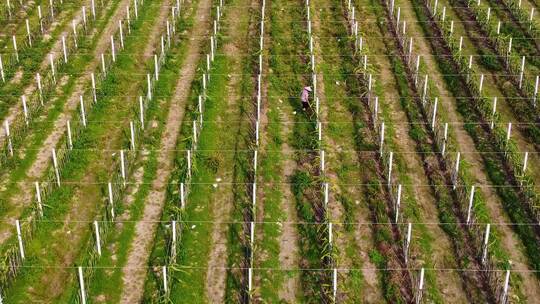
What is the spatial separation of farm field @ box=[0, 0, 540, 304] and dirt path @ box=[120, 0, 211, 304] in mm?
62

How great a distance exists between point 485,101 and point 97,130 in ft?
44.0

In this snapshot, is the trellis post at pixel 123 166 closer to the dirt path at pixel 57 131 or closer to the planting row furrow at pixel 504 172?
the dirt path at pixel 57 131

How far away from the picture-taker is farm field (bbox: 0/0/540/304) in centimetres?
1781

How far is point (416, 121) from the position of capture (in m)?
25.2

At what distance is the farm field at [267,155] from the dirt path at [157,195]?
62 mm

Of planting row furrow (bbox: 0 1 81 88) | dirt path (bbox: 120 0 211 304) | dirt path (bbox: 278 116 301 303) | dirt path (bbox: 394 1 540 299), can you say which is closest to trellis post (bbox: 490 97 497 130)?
dirt path (bbox: 394 1 540 299)

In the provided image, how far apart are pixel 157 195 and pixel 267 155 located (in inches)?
154

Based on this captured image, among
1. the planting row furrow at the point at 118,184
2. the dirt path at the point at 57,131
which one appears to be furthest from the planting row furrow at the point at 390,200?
the dirt path at the point at 57,131

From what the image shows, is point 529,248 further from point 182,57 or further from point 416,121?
point 182,57

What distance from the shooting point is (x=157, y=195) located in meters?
20.8

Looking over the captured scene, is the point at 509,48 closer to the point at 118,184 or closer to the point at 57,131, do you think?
the point at 118,184

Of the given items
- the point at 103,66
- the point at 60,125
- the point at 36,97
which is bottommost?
the point at 60,125

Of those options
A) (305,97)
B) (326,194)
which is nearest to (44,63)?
(305,97)

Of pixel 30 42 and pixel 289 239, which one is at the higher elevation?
pixel 30 42
